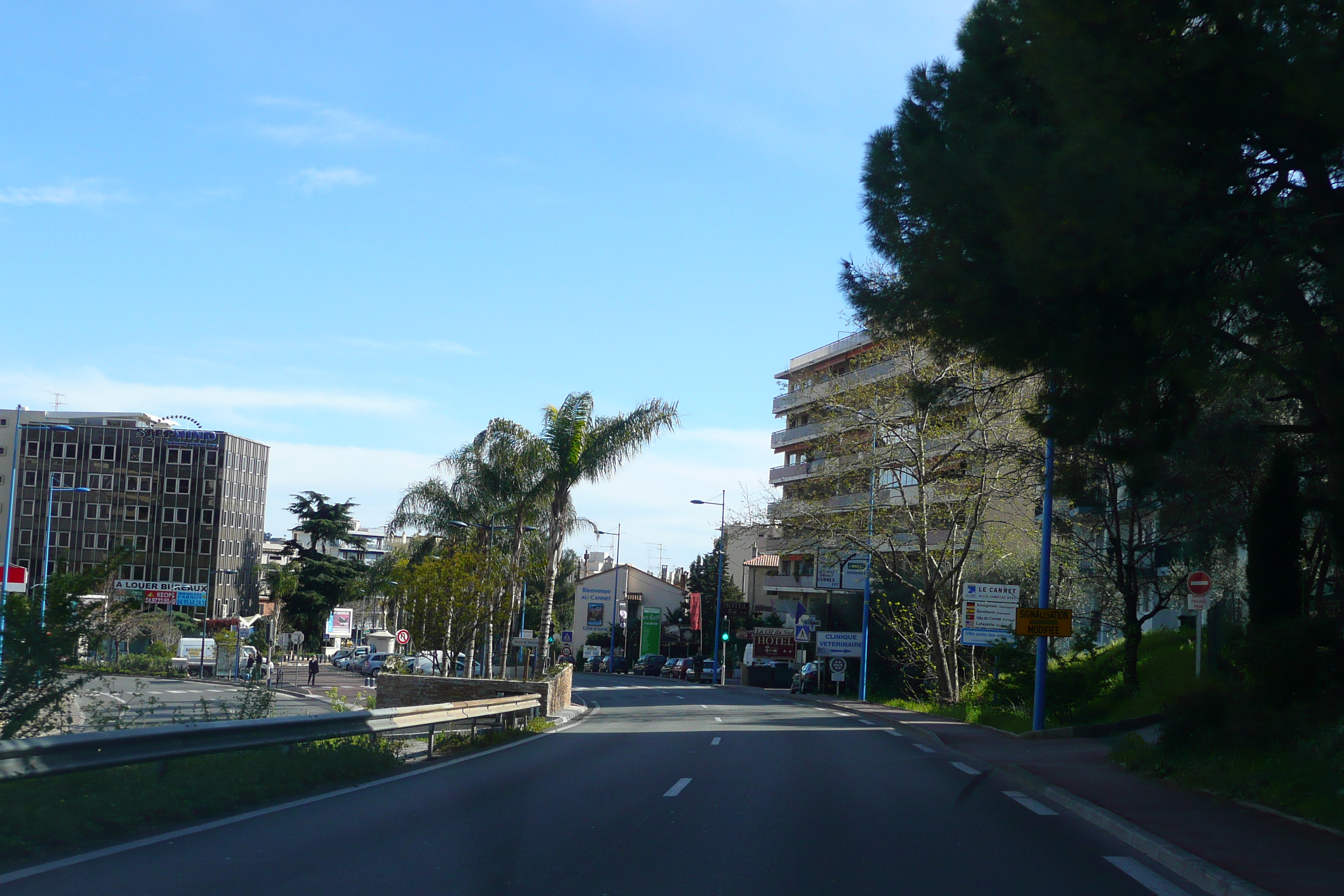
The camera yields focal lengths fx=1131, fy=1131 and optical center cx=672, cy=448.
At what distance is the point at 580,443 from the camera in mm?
34719

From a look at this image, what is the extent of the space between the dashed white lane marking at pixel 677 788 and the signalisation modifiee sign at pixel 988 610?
65.5 ft

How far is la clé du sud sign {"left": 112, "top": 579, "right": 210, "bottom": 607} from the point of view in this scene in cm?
6769

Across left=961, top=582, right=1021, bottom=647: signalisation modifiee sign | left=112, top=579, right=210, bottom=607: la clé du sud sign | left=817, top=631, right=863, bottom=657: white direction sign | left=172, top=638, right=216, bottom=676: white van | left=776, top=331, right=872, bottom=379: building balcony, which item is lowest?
left=172, top=638, right=216, bottom=676: white van

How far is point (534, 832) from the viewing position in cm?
933

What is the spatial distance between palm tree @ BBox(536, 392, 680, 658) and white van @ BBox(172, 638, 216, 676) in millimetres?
29961

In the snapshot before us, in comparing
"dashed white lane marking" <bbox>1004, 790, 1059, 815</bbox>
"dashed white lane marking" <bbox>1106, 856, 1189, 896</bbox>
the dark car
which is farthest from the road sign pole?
the dark car

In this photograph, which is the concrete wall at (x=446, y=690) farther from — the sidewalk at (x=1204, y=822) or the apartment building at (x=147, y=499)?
the apartment building at (x=147, y=499)

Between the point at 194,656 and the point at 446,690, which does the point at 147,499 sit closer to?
the point at 194,656

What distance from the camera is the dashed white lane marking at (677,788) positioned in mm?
12195

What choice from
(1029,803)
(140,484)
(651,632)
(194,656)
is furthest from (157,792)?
(140,484)

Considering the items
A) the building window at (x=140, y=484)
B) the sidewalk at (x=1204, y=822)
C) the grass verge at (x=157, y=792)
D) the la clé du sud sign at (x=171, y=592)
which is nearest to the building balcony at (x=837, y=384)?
the sidewalk at (x=1204, y=822)

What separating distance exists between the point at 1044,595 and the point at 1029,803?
12027 mm

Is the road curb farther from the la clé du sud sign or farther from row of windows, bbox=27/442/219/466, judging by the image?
row of windows, bbox=27/442/219/466

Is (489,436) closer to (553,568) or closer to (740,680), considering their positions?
(553,568)
